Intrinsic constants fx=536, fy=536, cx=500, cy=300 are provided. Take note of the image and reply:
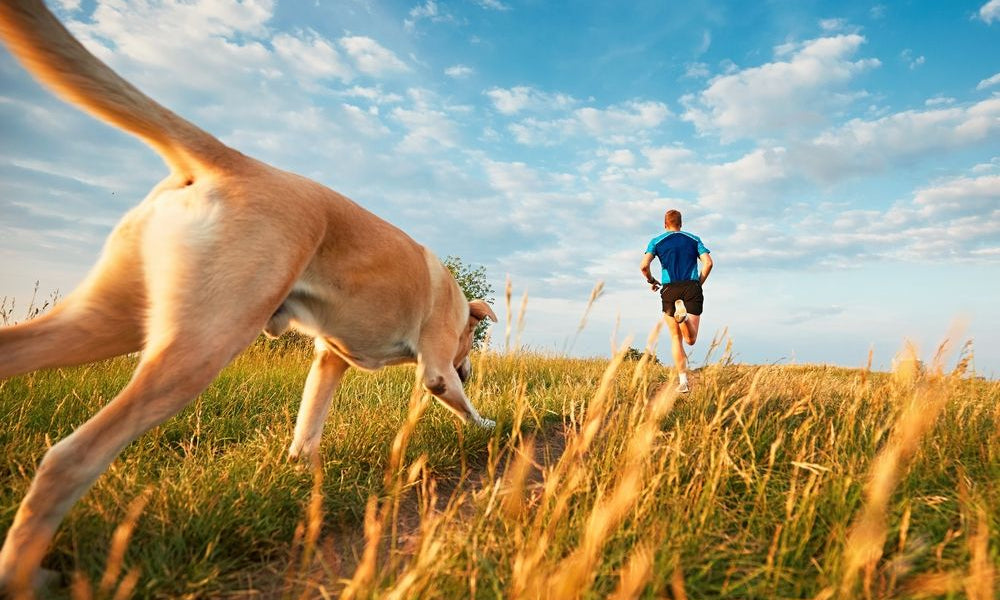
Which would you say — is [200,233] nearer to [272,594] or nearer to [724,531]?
[272,594]

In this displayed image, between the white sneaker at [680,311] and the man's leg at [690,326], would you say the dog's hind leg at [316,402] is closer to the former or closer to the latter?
the white sneaker at [680,311]

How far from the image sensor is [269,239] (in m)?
2.56

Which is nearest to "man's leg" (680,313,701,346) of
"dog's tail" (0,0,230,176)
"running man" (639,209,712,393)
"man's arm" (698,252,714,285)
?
"running man" (639,209,712,393)

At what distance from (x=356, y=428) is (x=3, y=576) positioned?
2.33m

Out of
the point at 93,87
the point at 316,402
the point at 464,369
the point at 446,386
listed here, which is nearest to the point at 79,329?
the point at 93,87

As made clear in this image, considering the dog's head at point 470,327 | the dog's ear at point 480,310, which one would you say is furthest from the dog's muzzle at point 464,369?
the dog's ear at point 480,310

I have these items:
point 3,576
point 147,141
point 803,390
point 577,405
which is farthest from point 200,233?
point 803,390

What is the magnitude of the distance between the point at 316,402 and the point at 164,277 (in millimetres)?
1771

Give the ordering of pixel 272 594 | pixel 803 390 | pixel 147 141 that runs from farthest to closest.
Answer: pixel 803 390 → pixel 147 141 → pixel 272 594

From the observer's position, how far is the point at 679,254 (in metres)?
9.09

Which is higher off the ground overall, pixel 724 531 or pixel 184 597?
pixel 724 531

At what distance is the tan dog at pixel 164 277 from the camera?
209cm

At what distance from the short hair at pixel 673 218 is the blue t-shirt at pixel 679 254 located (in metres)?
0.27

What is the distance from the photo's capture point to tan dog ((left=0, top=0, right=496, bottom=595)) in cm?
209
